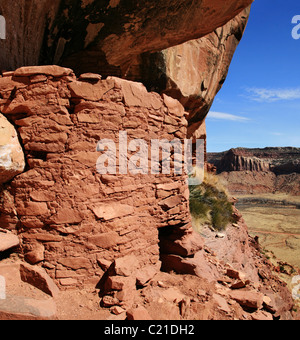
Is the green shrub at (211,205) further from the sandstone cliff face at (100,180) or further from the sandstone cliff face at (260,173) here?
the sandstone cliff face at (260,173)

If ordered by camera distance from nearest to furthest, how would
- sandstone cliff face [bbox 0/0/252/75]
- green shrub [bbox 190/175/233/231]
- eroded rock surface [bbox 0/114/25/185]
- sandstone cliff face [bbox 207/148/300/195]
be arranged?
eroded rock surface [bbox 0/114/25/185] → sandstone cliff face [bbox 0/0/252/75] → green shrub [bbox 190/175/233/231] → sandstone cliff face [bbox 207/148/300/195]

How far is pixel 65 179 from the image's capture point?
257cm

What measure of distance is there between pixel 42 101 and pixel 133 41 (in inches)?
83.0

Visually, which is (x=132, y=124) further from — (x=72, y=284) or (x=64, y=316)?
(x=64, y=316)

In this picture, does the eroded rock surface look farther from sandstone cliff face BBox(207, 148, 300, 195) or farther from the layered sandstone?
sandstone cliff face BBox(207, 148, 300, 195)

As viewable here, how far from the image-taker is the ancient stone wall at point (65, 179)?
2.54 m

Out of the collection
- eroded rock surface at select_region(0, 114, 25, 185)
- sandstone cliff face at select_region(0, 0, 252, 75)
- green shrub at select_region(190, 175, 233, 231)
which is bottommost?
green shrub at select_region(190, 175, 233, 231)

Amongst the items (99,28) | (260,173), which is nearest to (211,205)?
(99,28)

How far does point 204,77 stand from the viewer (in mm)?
6824

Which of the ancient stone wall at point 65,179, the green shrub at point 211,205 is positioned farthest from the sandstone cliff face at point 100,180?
the green shrub at point 211,205

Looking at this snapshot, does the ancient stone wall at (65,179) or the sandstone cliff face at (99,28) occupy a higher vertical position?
the sandstone cliff face at (99,28)

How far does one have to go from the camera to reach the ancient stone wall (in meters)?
2.54

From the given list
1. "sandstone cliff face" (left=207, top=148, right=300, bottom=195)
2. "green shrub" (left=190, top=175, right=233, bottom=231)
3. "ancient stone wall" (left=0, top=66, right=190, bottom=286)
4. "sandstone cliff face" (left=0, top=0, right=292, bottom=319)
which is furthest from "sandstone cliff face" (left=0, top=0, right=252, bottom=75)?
"sandstone cliff face" (left=207, top=148, right=300, bottom=195)
